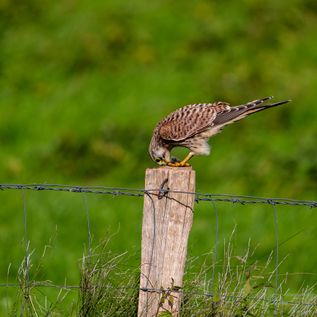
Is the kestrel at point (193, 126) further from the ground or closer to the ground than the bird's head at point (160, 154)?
further from the ground

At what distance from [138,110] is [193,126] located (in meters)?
6.12

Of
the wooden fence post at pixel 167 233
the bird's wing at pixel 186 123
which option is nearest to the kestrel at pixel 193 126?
the bird's wing at pixel 186 123

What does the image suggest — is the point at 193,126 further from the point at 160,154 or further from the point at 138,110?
the point at 138,110

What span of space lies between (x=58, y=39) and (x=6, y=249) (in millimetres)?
7310

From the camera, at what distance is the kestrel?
7.80m

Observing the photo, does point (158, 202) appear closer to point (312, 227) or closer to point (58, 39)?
point (312, 227)

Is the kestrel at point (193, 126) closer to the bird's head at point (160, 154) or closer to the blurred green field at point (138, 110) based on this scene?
the bird's head at point (160, 154)

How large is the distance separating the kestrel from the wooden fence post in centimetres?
246

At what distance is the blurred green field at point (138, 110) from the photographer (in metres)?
10.3

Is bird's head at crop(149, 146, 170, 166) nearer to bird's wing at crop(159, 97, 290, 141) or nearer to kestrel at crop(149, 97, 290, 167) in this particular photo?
kestrel at crop(149, 97, 290, 167)

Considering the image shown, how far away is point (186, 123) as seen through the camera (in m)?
7.82

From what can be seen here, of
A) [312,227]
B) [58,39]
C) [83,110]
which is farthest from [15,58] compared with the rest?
[312,227]

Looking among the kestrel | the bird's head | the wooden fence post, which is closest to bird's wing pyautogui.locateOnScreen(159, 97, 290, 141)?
the kestrel

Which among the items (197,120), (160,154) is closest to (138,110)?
(160,154)
